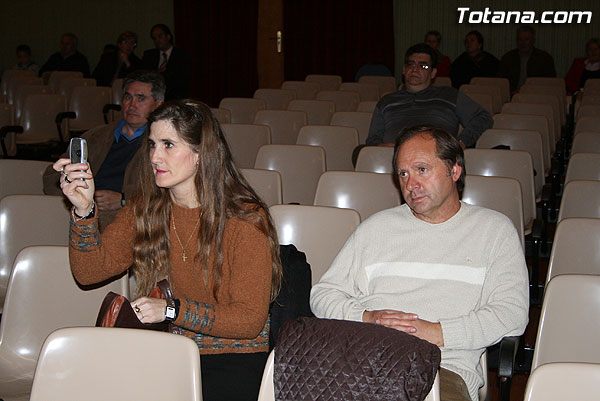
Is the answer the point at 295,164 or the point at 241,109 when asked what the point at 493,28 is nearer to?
the point at 241,109

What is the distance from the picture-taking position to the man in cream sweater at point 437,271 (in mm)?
2193

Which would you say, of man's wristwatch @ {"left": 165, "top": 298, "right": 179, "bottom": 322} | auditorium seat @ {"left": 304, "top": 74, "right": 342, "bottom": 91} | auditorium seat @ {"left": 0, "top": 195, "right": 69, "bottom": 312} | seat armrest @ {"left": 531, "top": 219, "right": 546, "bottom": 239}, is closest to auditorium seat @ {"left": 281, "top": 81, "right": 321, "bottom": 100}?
auditorium seat @ {"left": 304, "top": 74, "right": 342, "bottom": 91}

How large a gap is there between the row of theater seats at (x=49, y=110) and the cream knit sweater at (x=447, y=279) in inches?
187

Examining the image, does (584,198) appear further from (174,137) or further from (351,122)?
(351,122)

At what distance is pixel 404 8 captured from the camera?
36.0ft

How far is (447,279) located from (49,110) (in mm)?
5669

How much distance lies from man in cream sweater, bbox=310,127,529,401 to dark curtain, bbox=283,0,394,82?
882 centimetres

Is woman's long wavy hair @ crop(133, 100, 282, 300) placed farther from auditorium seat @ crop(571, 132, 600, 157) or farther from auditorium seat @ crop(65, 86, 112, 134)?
auditorium seat @ crop(65, 86, 112, 134)

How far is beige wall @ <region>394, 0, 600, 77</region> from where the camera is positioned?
10320 millimetres

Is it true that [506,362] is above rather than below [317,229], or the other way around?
below

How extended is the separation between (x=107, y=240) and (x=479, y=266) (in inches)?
45.9

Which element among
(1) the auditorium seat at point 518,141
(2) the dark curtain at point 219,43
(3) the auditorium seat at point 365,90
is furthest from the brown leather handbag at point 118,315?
(2) the dark curtain at point 219,43

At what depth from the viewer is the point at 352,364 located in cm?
170

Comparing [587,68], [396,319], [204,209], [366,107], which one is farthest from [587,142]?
[587,68]
